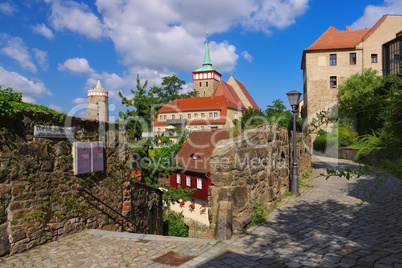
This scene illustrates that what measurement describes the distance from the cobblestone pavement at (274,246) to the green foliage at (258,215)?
122mm

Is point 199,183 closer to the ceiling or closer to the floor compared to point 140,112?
closer to the floor

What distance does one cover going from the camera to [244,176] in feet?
19.1

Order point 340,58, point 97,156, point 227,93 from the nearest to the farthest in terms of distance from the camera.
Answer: point 97,156 → point 340,58 → point 227,93

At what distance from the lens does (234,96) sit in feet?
230

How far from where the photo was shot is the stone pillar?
5.01m

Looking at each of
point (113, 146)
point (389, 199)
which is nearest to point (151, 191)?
point (113, 146)

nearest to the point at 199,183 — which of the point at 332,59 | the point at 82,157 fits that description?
the point at 82,157

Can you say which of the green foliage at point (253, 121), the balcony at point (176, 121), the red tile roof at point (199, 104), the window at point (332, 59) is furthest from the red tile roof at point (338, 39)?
the balcony at point (176, 121)

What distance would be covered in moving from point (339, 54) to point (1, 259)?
40533 millimetres

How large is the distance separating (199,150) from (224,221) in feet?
64.2

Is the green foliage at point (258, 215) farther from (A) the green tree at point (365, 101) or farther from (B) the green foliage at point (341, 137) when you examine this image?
(B) the green foliage at point (341, 137)

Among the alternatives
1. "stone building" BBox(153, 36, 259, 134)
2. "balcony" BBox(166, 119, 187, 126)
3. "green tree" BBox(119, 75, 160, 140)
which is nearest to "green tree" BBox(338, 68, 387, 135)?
"green tree" BBox(119, 75, 160, 140)

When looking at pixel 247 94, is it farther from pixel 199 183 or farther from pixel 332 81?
pixel 199 183

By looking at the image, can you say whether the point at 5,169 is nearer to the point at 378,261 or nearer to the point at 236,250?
the point at 236,250
